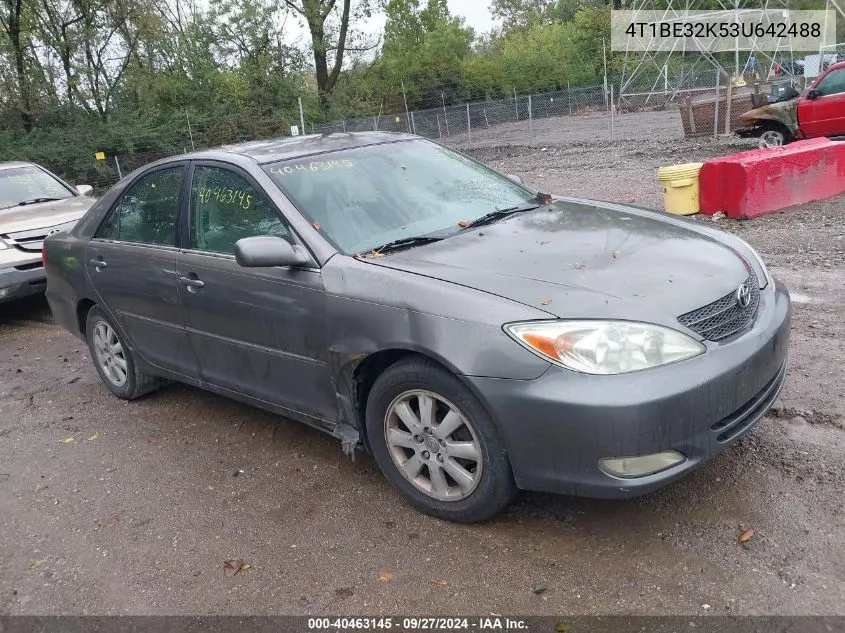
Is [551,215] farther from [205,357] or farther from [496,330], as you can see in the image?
[205,357]

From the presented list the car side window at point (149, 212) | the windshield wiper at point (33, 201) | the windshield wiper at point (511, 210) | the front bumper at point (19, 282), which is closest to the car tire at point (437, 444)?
the windshield wiper at point (511, 210)

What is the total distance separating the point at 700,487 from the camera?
333 centimetres

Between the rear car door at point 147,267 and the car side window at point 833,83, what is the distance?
12116 mm

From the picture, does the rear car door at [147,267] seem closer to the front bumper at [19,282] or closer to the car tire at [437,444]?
the car tire at [437,444]

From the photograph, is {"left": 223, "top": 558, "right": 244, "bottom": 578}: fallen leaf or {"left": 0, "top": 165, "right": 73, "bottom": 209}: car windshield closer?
{"left": 223, "top": 558, "right": 244, "bottom": 578}: fallen leaf

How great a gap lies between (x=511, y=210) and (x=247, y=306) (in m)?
1.51

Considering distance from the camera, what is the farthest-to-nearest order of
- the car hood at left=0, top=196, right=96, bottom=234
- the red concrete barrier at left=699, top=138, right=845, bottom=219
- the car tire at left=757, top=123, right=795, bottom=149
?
the car tire at left=757, top=123, right=795, bottom=149 < the red concrete barrier at left=699, top=138, right=845, bottom=219 < the car hood at left=0, top=196, right=96, bottom=234

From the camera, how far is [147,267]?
4438 millimetres

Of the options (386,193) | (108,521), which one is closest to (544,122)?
(386,193)

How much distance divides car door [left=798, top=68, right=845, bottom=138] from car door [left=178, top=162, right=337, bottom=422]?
1196 centimetres

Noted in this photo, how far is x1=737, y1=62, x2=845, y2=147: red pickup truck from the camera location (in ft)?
41.1

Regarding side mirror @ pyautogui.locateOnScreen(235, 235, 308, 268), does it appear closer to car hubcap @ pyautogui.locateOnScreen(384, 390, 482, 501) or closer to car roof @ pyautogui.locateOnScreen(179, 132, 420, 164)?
car roof @ pyautogui.locateOnScreen(179, 132, 420, 164)

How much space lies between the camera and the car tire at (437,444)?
2.98 metres

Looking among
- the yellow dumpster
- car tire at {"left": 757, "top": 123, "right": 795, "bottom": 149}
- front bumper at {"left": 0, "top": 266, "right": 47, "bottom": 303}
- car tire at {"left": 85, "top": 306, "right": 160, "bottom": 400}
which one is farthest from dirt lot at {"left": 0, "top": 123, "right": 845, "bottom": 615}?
car tire at {"left": 757, "top": 123, "right": 795, "bottom": 149}
